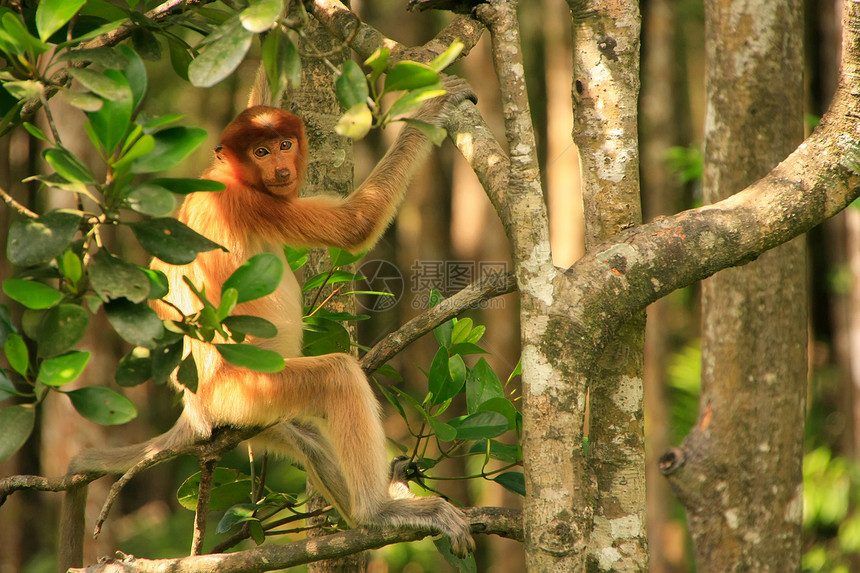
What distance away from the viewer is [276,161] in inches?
137

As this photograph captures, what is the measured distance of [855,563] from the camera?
7.00 m

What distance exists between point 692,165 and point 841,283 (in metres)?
2.33

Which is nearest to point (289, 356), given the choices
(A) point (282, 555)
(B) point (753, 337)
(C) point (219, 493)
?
(C) point (219, 493)

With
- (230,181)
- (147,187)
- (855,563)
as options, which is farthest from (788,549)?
(147,187)

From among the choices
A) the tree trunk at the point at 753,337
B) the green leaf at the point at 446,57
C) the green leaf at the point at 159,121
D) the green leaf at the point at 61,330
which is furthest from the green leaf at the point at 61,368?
the tree trunk at the point at 753,337

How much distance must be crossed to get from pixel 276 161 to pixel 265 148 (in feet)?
0.25

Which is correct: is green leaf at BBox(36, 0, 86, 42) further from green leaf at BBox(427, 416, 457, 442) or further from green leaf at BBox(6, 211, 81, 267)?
green leaf at BBox(427, 416, 457, 442)

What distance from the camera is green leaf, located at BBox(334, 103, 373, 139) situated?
1744 millimetres

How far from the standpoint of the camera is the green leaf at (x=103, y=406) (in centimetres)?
187

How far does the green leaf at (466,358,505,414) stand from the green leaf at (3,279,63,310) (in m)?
1.57

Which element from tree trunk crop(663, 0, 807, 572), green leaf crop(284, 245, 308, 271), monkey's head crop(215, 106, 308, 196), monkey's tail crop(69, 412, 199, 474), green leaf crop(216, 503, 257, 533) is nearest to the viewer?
monkey's tail crop(69, 412, 199, 474)

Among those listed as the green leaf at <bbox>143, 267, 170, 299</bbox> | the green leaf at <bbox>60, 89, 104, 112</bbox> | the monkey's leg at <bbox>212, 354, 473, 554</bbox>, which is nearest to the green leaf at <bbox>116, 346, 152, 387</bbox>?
the green leaf at <bbox>143, 267, 170, 299</bbox>

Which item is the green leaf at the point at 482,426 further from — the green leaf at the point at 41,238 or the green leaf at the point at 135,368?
the green leaf at the point at 41,238

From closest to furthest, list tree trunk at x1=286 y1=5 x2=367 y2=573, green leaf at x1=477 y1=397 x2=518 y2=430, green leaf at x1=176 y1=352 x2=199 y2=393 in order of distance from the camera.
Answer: green leaf at x1=176 y1=352 x2=199 y2=393 → green leaf at x1=477 y1=397 x2=518 y2=430 → tree trunk at x1=286 y1=5 x2=367 y2=573
